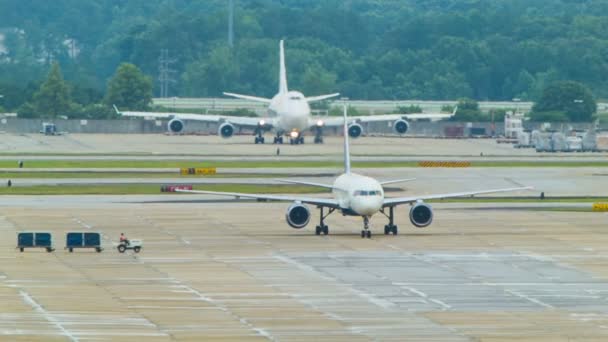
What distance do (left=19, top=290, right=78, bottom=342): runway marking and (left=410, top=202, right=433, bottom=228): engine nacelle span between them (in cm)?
2448

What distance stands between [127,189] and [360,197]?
1316 inches

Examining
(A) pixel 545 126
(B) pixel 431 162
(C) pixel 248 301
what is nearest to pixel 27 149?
(B) pixel 431 162

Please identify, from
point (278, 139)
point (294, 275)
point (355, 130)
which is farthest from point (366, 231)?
point (355, 130)

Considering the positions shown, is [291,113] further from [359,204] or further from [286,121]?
[359,204]

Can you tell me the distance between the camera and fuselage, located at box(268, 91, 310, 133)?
156 m

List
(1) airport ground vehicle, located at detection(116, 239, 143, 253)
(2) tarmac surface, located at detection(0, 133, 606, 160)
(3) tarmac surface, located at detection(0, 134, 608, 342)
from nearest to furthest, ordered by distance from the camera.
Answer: (3) tarmac surface, located at detection(0, 134, 608, 342) → (1) airport ground vehicle, located at detection(116, 239, 143, 253) → (2) tarmac surface, located at detection(0, 133, 606, 160)

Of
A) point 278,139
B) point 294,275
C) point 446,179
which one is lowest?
point 294,275

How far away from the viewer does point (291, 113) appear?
156 m

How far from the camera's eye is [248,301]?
53906mm

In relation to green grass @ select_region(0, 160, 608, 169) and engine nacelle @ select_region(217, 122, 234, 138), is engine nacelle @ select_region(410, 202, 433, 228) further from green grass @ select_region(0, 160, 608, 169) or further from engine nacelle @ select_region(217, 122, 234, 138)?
engine nacelle @ select_region(217, 122, 234, 138)

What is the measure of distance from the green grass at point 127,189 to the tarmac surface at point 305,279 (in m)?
12.8

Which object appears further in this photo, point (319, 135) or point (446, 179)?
point (319, 135)

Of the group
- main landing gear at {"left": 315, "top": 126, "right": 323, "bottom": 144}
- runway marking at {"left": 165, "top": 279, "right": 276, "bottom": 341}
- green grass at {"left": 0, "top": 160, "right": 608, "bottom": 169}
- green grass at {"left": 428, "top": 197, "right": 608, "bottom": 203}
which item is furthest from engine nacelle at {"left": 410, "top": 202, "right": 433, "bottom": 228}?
main landing gear at {"left": 315, "top": 126, "right": 323, "bottom": 144}

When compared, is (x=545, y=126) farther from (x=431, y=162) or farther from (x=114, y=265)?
(x=114, y=265)
